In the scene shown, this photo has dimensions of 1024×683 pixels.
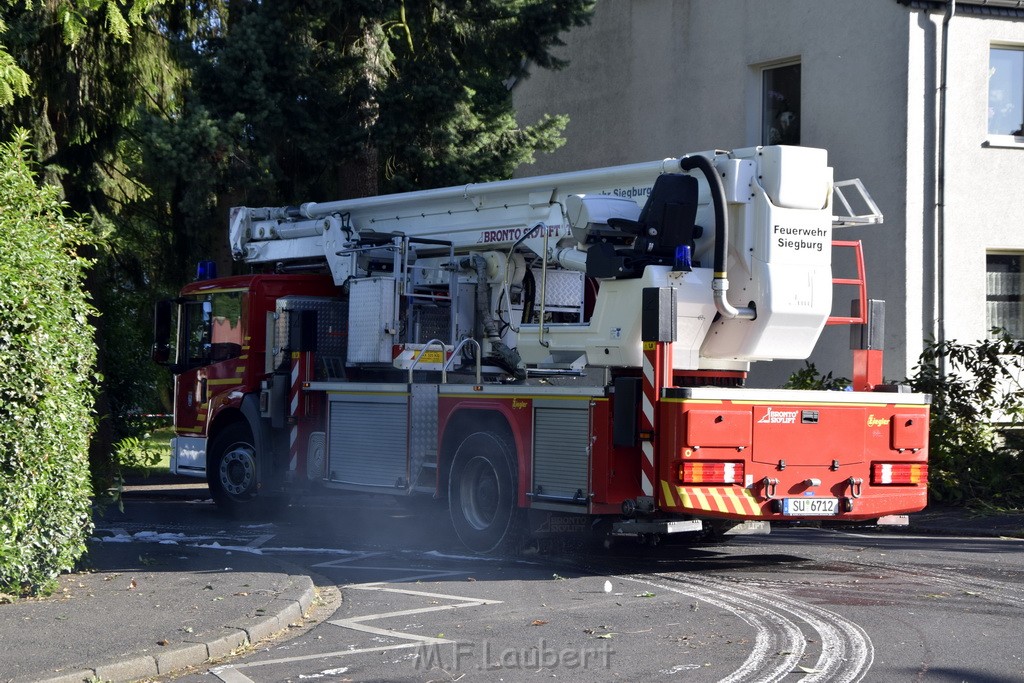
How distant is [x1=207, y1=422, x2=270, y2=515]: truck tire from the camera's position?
14.4m

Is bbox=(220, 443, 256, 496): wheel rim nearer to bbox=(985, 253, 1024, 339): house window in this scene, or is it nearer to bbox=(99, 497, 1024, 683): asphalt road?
bbox=(99, 497, 1024, 683): asphalt road

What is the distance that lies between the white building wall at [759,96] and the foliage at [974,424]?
1364 millimetres

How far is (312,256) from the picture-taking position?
49.4 ft

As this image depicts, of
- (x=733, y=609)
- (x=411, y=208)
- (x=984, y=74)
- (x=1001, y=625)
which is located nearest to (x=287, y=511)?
(x=411, y=208)

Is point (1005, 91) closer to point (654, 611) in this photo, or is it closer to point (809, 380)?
point (809, 380)

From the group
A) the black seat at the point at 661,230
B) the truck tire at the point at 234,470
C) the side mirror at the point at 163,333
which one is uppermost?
the black seat at the point at 661,230

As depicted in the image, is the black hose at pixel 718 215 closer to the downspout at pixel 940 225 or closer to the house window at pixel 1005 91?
the downspout at pixel 940 225

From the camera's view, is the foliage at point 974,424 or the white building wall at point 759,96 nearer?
the foliage at point 974,424

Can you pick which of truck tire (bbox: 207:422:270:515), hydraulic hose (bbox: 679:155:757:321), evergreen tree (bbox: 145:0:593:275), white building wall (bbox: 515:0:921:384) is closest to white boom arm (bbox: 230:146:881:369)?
hydraulic hose (bbox: 679:155:757:321)

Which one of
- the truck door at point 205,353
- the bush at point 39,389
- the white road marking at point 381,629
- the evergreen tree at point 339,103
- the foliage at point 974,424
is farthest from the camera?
the evergreen tree at point 339,103

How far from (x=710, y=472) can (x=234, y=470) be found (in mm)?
6908

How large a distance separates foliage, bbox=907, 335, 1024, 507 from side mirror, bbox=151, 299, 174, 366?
31.0 ft

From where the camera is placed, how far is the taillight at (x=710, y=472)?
9.50 m

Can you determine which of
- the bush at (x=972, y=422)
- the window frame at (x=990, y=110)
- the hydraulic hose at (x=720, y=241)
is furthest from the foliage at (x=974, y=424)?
the hydraulic hose at (x=720, y=241)
